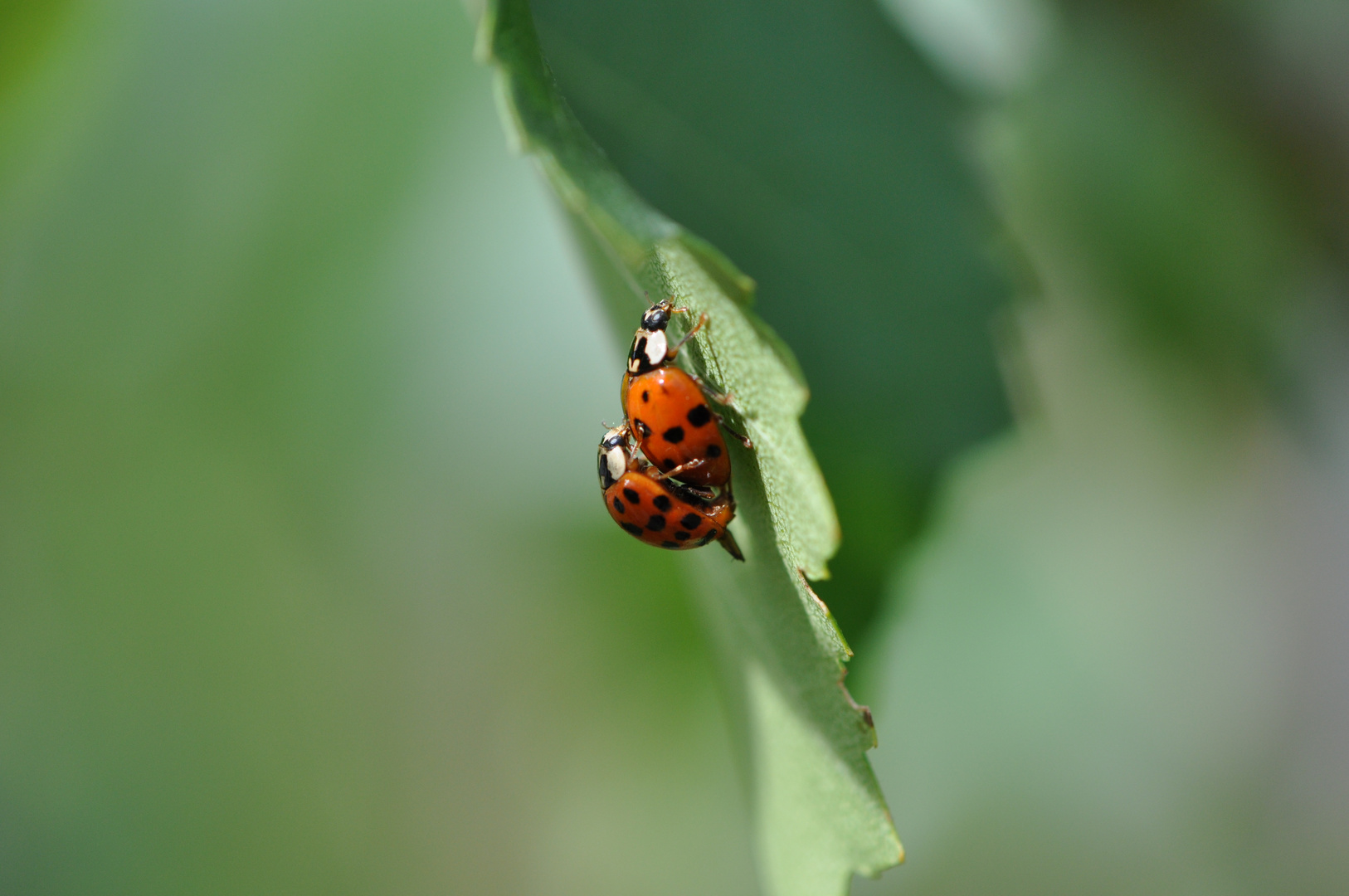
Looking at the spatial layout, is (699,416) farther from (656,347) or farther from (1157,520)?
(1157,520)

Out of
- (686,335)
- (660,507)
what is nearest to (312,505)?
(660,507)

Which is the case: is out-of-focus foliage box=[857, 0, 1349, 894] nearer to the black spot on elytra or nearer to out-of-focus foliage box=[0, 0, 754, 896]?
out-of-focus foliage box=[0, 0, 754, 896]

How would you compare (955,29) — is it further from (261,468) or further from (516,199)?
(261,468)

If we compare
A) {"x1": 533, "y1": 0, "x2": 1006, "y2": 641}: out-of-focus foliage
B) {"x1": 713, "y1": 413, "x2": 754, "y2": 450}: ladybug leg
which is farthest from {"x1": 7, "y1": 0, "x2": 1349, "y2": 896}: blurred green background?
{"x1": 713, "y1": 413, "x2": 754, "y2": 450}: ladybug leg

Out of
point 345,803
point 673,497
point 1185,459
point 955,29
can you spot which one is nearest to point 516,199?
point 955,29

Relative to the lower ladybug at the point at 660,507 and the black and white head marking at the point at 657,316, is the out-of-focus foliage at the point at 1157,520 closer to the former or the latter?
the lower ladybug at the point at 660,507

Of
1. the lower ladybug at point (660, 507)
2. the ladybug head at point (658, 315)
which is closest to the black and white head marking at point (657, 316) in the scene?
the ladybug head at point (658, 315)
